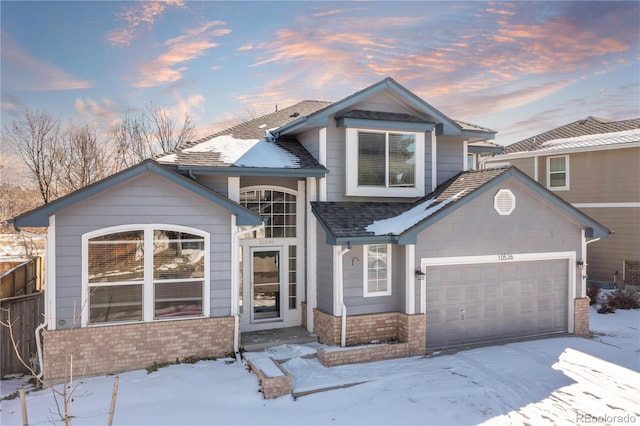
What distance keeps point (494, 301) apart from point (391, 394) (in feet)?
14.1

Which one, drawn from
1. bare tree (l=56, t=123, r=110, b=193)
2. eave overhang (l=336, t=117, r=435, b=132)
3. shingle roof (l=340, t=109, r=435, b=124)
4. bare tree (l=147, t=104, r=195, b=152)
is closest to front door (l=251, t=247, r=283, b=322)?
eave overhang (l=336, t=117, r=435, b=132)

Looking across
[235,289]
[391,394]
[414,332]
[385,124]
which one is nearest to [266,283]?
[235,289]

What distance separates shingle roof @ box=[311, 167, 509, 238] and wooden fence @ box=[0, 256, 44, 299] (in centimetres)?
698

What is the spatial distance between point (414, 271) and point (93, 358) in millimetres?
6621

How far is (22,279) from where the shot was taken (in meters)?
11.2

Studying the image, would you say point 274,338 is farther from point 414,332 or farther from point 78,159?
point 78,159

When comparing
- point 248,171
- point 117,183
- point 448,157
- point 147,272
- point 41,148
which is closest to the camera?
point 117,183

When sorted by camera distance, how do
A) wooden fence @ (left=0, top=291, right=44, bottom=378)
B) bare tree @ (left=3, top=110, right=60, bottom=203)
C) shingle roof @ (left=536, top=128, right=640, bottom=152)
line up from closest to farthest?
wooden fence @ (left=0, top=291, right=44, bottom=378), shingle roof @ (left=536, top=128, right=640, bottom=152), bare tree @ (left=3, top=110, right=60, bottom=203)

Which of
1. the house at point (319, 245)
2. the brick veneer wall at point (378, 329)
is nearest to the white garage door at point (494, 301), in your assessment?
the house at point (319, 245)

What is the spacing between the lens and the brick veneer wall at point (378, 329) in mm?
9570

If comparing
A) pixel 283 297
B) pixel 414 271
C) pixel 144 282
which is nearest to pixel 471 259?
pixel 414 271

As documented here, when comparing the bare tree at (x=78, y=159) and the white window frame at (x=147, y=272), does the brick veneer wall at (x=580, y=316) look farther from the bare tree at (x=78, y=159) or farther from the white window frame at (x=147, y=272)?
the bare tree at (x=78, y=159)

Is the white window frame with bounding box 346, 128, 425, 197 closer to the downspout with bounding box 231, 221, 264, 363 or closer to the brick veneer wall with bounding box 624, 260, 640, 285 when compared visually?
the downspout with bounding box 231, 221, 264, 363

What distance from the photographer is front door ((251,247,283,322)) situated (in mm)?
10867
